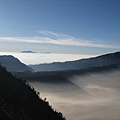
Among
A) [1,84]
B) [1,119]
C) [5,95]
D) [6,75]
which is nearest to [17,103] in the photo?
[5,95]

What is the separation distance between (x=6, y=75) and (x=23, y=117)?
53.9m

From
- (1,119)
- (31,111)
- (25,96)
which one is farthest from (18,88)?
(1,119)

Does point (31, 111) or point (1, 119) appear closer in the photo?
point (1, 119)

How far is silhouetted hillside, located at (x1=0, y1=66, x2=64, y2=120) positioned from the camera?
4963 inches

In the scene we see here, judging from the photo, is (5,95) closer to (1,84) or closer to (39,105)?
(1,84)

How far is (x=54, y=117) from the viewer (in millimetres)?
140625

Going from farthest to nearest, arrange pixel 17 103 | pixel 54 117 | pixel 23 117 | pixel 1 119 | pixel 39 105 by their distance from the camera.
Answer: pixel 39 105, pixel 54 117, pixel 17 103, pixel 23 117, pixel 1 119

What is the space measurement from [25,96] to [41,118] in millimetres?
19624

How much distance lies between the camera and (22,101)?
138 meters

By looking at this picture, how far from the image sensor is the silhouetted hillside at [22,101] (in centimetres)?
12606

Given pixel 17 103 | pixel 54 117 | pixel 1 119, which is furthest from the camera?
pixel 54 117

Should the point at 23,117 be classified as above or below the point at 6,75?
below

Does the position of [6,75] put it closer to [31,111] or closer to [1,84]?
[1,84]

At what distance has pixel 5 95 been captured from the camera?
13150 cm
